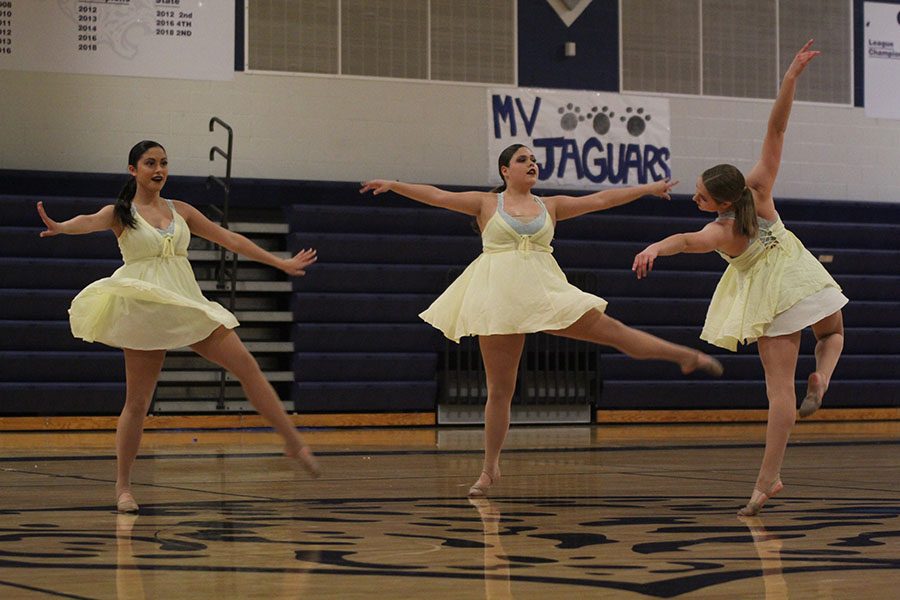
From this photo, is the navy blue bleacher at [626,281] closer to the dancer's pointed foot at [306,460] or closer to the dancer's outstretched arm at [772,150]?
the dancer's pointed foot at [306,460]

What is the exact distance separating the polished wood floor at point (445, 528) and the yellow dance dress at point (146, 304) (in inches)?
21.4

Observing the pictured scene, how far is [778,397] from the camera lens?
409cm

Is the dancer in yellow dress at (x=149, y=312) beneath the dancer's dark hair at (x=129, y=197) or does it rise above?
beneath

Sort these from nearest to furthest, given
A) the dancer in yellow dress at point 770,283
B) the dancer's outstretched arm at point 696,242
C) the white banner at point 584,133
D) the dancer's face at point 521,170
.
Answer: the dancer's outstretched arm at point 696,242 → the dancer in yellow dress at point 770,283 → the dancer's face at point 521,170 → the white banner at point 584,133

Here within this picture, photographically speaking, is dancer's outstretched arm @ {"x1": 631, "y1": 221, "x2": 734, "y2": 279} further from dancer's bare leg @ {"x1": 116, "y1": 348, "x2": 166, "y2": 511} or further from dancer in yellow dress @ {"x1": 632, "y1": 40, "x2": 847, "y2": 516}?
dancer's bare leg @ {"x1": 116, "y1": 348, "x2": 166, "y2": 511}

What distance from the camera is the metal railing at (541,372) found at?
10.2 metres

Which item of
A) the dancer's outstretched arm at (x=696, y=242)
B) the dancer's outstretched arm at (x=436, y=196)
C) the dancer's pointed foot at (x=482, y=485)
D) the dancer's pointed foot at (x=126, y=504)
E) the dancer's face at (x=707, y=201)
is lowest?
the dancer's pointed foot at (x=482, y=485)

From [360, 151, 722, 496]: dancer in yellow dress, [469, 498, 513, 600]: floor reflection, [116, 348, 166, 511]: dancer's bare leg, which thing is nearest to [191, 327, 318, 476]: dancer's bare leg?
[116, 348, 166, 511]: dancer's bare leg

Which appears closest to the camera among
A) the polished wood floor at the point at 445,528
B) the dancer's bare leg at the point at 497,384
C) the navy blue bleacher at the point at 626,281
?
the polished wood floor at the point at 445,528

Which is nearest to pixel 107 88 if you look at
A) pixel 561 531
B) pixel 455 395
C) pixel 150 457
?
pixel 455 395

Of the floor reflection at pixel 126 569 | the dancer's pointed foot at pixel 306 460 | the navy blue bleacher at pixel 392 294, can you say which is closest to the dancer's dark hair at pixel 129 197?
the dancer's pointed foot at pixel 306 460

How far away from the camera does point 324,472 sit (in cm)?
558

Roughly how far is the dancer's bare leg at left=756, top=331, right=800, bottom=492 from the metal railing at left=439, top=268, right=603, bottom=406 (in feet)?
19.8

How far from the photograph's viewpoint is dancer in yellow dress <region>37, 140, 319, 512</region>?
421 centimetres
